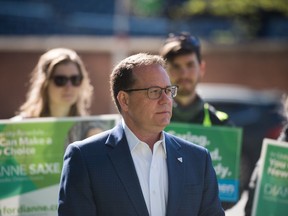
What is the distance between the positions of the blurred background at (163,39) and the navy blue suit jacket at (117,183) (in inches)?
312

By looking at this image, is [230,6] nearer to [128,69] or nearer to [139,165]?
[128,69]

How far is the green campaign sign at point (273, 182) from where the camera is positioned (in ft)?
19.3

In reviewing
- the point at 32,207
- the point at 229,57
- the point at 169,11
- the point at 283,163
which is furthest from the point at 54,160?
the point at 169,11

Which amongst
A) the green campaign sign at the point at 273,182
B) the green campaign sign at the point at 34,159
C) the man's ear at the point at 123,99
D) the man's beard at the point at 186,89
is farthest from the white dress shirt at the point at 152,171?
the man's beard at the point at 186,89

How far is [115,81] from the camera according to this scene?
13.5 feet

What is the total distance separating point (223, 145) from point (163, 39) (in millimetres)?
16263

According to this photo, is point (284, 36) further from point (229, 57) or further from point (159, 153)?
point (159, 153)

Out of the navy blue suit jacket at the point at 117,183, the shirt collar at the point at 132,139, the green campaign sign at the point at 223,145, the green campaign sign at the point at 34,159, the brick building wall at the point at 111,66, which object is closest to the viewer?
the navy blue suit jacket at the point at 117,183

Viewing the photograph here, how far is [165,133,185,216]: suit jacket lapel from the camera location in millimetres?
3916

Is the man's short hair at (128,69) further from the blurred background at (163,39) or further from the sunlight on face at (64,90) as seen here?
the blurred background at (163,39)

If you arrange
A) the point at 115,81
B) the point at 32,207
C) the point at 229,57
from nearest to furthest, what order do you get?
the point at 115,81 → the point at 32,207 → the point at 229,57

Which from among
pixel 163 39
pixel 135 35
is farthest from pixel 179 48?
pixel 135 35

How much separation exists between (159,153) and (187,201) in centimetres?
30

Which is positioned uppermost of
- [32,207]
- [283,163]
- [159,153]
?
[159,153]
